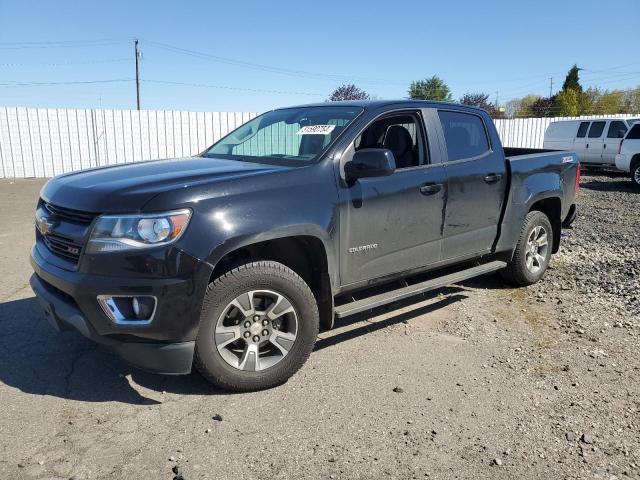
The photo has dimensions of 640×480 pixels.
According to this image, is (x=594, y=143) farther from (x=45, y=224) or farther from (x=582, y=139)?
(x=45, y=224)

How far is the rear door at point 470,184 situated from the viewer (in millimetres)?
4496

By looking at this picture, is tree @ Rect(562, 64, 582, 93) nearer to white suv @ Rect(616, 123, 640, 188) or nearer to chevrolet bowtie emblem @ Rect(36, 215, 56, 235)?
white suv @ Rect(616, 123, 640, 188)

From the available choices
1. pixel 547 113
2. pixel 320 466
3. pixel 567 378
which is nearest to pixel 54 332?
pixel 320 466

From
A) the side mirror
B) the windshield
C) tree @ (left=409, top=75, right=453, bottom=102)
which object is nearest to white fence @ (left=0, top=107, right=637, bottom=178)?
the windshield

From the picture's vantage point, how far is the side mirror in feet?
11.6

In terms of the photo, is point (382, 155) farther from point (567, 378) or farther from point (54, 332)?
point (54, 332)

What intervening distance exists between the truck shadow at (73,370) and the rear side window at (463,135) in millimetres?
1761

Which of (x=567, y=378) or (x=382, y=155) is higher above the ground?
(x=382, y=155)

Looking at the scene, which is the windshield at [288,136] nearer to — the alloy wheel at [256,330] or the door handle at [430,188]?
the door handle at [430,188]

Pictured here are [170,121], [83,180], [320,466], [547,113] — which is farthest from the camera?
[547,113]

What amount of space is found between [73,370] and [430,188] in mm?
3076

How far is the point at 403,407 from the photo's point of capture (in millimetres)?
3242

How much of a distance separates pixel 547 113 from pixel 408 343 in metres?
61.8

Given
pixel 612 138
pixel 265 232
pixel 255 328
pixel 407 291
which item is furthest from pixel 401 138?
pixel 612 138
